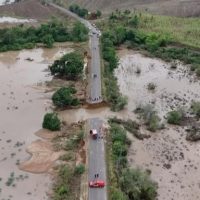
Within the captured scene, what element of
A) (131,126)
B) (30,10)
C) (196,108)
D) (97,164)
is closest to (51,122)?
(131,126)

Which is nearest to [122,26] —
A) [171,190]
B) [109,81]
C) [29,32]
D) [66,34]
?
[66,34]

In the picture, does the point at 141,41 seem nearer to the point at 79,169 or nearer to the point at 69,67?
the point at 69,67

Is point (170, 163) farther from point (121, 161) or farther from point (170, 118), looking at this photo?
point (170, 118)

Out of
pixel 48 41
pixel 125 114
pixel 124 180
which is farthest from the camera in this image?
pixel 48 41

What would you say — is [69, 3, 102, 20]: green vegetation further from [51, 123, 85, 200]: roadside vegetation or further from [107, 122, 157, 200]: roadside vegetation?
[107, 122, 157, 200]: roadside vegetation

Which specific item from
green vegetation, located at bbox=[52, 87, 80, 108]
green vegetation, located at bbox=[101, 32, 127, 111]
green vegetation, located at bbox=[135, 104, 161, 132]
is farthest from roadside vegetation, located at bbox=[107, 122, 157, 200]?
green vegetation, located at bbox=[52, 87, 80, 108]
